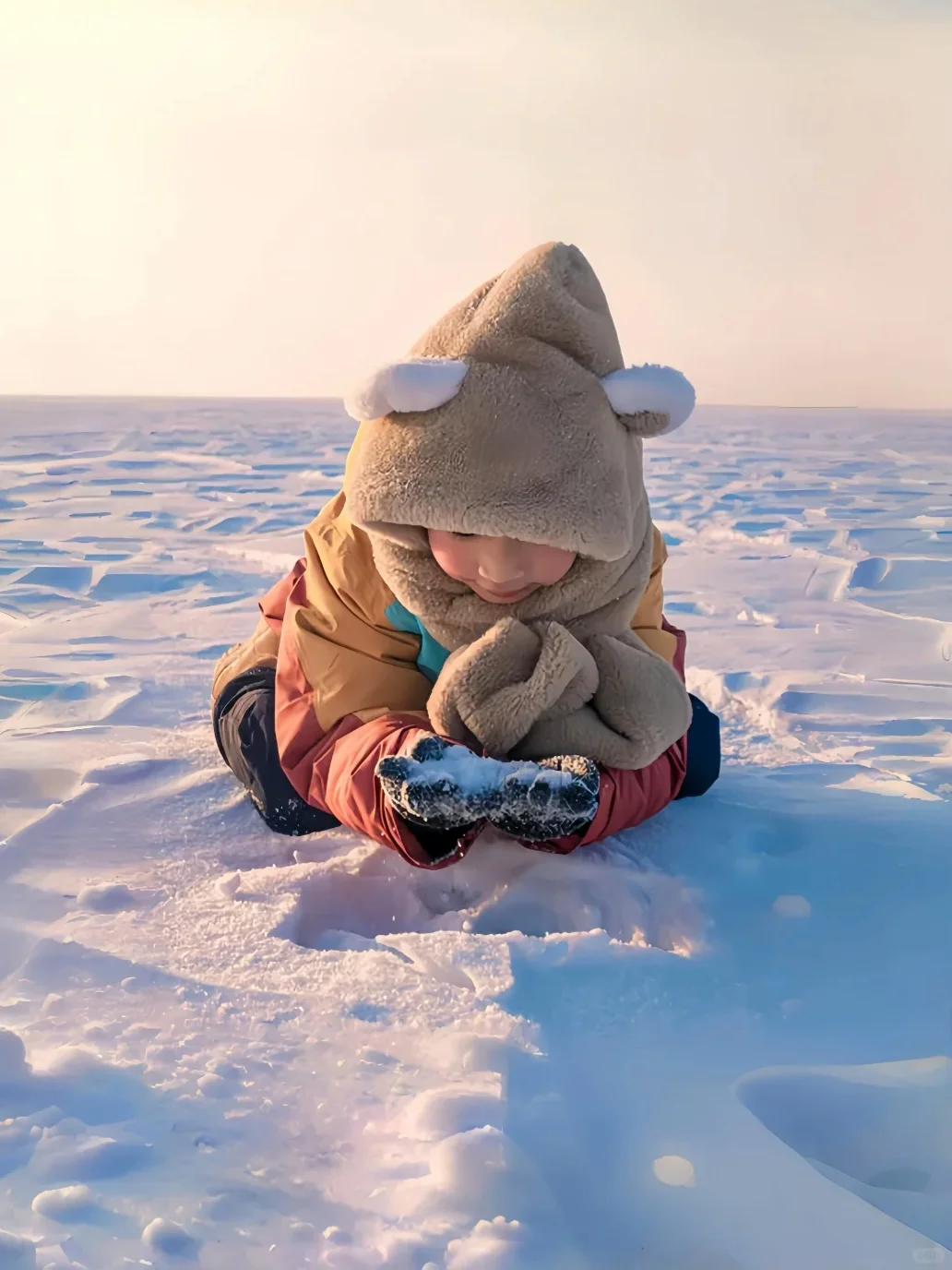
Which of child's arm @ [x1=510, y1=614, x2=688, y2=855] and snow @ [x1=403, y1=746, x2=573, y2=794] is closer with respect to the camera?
snow @ [x1=403, y1=746, x2=573, y2=794]

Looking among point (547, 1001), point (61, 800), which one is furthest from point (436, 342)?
point (61, 800)

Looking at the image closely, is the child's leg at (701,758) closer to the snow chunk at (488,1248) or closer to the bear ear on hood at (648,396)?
the bear ear on hood at (648,396)

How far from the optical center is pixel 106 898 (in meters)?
1.40

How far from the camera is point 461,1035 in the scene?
105 cm

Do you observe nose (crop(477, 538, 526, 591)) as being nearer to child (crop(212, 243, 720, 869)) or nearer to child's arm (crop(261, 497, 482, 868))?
child (crop(212, 243, 720, 869))

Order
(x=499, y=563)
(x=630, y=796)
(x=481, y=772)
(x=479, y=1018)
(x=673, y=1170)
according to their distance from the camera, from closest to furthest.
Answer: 1. (x=673, y=1170)
2. (x=479, y=1018)
3. (x=481, y=772)
4. (x=499, y=563)
5. (x=630, y=796)

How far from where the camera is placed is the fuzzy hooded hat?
4.16 ft

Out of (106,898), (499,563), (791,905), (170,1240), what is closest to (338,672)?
(499,563)

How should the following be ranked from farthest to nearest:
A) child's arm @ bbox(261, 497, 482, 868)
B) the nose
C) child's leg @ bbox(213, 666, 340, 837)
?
child's leg @ bbox(213, 666, 340, 837)
child's arm @ bbox(261, 497, 482, 868)
the nose

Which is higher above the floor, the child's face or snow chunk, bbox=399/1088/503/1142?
the child's face

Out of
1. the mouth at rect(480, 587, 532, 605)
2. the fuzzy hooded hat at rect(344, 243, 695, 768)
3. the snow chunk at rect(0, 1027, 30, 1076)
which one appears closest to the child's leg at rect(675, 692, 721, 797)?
the fuzzy hooded hat at rect(344, 243, 695, 768)

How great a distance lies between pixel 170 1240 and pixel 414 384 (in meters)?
0.91

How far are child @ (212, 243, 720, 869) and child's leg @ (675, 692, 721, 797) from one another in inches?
4.4

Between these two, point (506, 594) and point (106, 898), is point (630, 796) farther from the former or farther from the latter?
point (106, 898)
